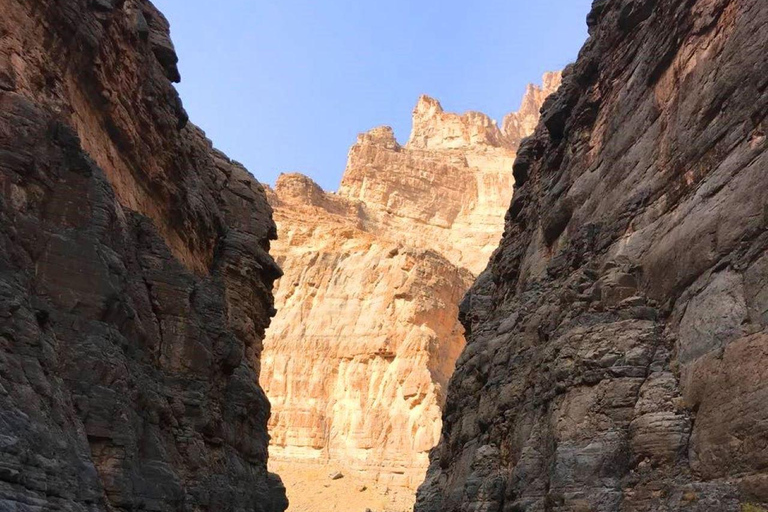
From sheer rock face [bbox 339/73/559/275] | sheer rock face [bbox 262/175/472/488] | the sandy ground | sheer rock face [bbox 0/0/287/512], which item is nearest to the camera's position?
sheer rock face [bbox 0/0/287/512]

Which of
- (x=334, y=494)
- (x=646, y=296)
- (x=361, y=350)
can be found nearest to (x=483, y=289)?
(x=646, y=296)

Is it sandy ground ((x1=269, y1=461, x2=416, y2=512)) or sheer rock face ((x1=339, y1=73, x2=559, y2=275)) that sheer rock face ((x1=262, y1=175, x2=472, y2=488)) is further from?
sheer rock face ((x1=339, y1=73, x2=559, y2=275))

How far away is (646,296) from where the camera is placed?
16.6m

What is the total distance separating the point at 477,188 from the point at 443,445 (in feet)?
339

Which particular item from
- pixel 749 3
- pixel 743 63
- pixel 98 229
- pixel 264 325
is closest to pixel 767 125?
pixel 743 63

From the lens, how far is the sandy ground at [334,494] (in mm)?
68500

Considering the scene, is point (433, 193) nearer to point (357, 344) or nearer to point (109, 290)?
point (357, 344)

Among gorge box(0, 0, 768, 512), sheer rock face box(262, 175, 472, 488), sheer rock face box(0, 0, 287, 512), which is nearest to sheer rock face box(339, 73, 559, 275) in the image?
sheer rock face box(262, 175, 472, 488)

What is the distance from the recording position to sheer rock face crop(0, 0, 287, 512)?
13758mm

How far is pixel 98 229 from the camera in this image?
56.7ft

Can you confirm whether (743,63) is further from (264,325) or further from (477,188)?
(477,188)

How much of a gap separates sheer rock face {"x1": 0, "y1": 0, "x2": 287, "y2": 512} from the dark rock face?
7.28 meters

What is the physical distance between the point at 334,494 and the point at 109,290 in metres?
56.4

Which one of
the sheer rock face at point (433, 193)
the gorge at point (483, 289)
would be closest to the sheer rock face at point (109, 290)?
the gorge at point (483, 289)
